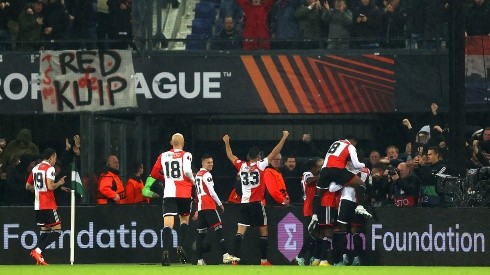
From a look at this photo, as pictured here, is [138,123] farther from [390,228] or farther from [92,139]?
[390,228]

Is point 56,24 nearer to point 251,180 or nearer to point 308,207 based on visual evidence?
point 251,180

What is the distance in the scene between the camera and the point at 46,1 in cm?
2861

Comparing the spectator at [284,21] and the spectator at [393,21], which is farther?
the spectator at [284,21]

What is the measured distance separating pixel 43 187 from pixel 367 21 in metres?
7.02

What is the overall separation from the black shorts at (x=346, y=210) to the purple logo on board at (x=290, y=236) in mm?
1214

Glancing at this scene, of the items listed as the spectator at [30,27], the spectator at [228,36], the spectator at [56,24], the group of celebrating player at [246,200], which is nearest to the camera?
the group of celebrating player at [246,200]

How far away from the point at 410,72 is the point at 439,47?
0.65 metres

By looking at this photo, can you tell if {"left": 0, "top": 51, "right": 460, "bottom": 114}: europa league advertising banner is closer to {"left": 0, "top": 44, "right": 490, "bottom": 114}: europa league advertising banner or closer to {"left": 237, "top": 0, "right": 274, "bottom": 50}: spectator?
{"left": 0, "top": 44, "right": 490, "bottom": 114}: europa league advertising banner

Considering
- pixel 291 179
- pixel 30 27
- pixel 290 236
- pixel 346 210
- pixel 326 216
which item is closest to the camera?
pixel 346 210

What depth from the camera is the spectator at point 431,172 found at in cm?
2326

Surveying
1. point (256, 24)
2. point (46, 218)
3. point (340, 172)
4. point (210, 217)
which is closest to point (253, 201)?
point (210, 217)

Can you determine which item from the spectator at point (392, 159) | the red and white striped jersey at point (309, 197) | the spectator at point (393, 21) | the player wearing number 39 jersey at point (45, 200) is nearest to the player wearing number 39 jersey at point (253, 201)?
the red and white striped jersey at point (309, 197)

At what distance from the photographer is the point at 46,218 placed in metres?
23.4

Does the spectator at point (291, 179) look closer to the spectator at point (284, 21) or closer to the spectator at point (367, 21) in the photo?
the spectator at point (284, 21)
